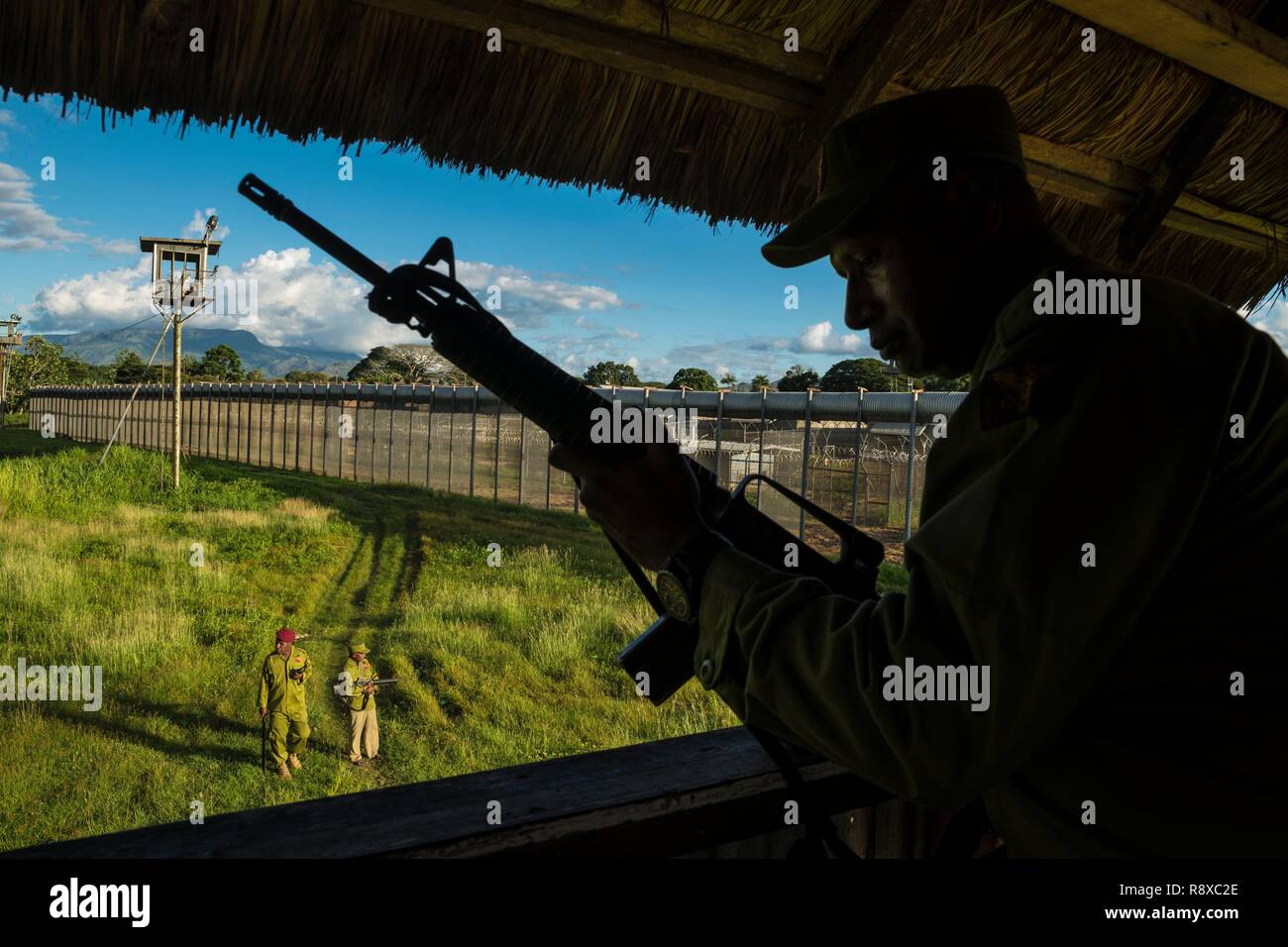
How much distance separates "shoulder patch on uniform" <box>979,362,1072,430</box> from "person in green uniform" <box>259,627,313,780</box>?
5.86 metres

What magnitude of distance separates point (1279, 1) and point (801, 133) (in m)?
1.17

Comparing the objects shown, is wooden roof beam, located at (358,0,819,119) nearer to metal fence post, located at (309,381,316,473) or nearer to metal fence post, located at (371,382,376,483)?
metal fence post, located at (371,382,376,483)

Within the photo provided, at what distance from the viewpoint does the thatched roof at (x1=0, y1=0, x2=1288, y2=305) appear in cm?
161

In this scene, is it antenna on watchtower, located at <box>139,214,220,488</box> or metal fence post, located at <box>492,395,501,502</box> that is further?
metal fence post, located at <box>492,395,501,502</box>

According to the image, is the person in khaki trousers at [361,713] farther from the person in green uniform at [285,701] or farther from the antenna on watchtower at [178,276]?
the antenna on watchtower at [178,276]

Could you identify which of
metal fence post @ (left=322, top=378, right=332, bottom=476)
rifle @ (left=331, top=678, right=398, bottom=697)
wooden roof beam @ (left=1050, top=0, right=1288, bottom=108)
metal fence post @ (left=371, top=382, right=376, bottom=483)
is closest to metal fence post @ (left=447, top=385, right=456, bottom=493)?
metal fence post @ (left=371, top=382, right=376, bottom=483)

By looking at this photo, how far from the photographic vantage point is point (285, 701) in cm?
587

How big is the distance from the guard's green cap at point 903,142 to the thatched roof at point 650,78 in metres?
1.09

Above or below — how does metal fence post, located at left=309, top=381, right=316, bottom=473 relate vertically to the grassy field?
above

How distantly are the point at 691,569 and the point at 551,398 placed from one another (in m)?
0.25

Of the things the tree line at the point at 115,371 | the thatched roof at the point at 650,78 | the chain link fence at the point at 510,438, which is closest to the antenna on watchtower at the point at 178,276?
the chain link fence at the point at 510,438

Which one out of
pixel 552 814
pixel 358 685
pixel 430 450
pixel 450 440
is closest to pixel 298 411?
pixel 430 450

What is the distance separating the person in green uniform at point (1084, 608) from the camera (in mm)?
536

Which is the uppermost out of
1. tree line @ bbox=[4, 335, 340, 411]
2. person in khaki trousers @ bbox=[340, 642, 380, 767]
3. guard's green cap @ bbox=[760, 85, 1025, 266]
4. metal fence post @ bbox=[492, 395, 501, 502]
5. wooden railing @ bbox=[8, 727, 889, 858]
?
tree line @ bbox=[4, 335, 340, 411]
